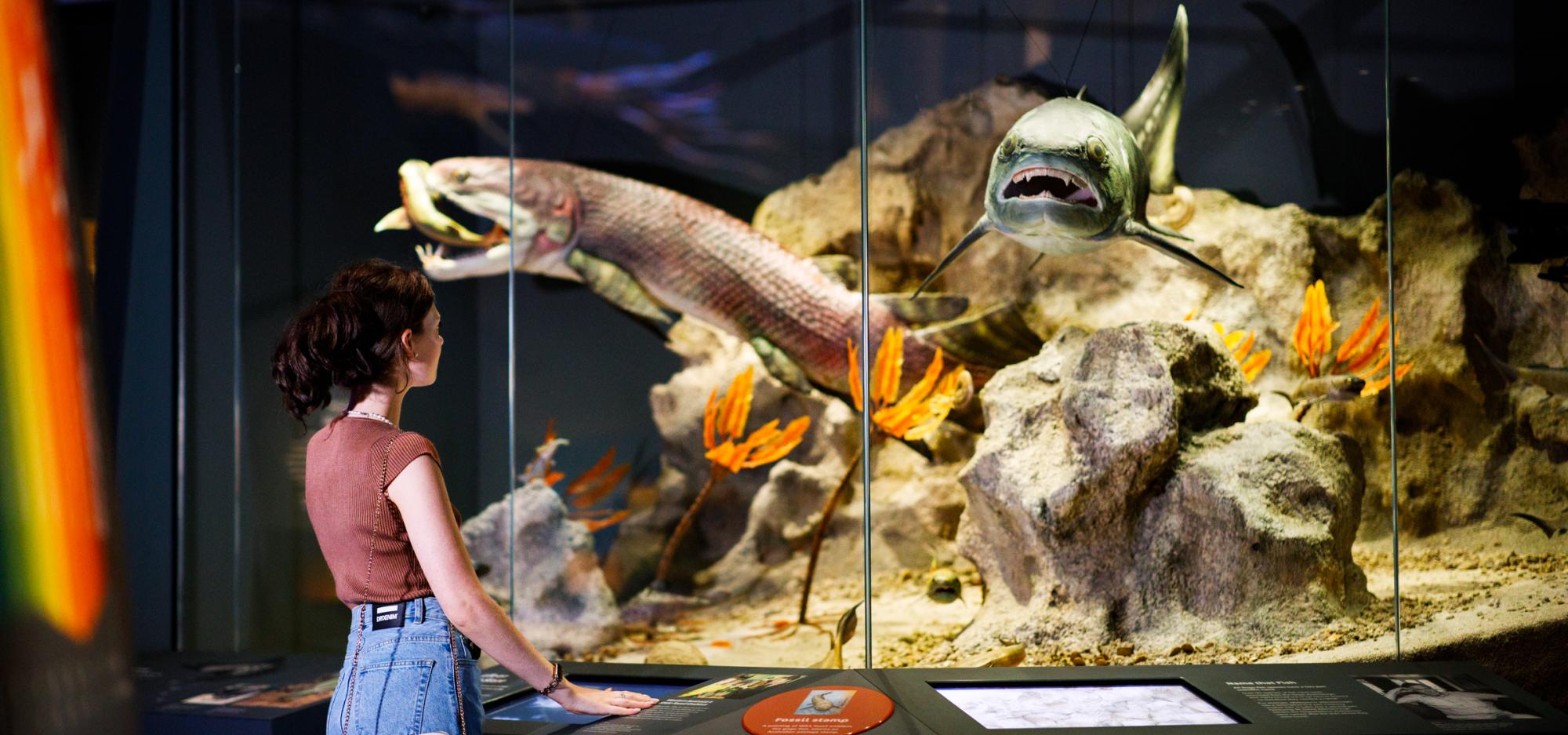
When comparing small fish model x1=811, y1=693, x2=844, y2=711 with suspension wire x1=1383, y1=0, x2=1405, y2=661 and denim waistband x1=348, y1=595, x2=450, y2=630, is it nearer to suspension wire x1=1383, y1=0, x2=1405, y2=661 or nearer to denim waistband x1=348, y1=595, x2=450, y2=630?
denim waistband x1=348, y1=595, x2=450, y2=630

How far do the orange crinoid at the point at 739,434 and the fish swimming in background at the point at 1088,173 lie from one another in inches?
31.0

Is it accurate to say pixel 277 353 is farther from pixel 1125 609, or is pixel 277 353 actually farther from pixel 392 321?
pixel 1125 609

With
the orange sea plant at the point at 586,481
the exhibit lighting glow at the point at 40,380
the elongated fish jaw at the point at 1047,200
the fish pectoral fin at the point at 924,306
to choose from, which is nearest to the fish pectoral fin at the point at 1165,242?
the elongated fish jaw at the point at 1047,200

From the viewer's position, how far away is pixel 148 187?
418 cm

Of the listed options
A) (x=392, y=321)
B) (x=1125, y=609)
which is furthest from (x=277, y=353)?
(x=1125, y=609)

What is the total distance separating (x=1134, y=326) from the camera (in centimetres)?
313

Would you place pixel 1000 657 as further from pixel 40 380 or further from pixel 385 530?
pixel 40 380

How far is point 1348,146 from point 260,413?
4245 mm

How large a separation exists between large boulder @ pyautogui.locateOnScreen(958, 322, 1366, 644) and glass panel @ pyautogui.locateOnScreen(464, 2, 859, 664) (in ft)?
2.20

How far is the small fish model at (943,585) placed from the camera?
3266 millimetres

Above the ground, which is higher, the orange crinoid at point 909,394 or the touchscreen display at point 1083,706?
the orange crinoid at point 909,394

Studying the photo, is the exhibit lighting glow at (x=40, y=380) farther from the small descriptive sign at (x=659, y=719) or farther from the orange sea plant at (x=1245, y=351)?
the orange sea plant at (x=1245, y=351)

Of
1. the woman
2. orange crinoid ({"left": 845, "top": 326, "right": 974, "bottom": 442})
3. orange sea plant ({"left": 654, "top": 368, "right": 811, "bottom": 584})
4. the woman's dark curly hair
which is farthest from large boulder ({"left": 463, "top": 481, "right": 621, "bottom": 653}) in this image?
the woman's dark curly hair

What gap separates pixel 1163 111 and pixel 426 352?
2.60 m
